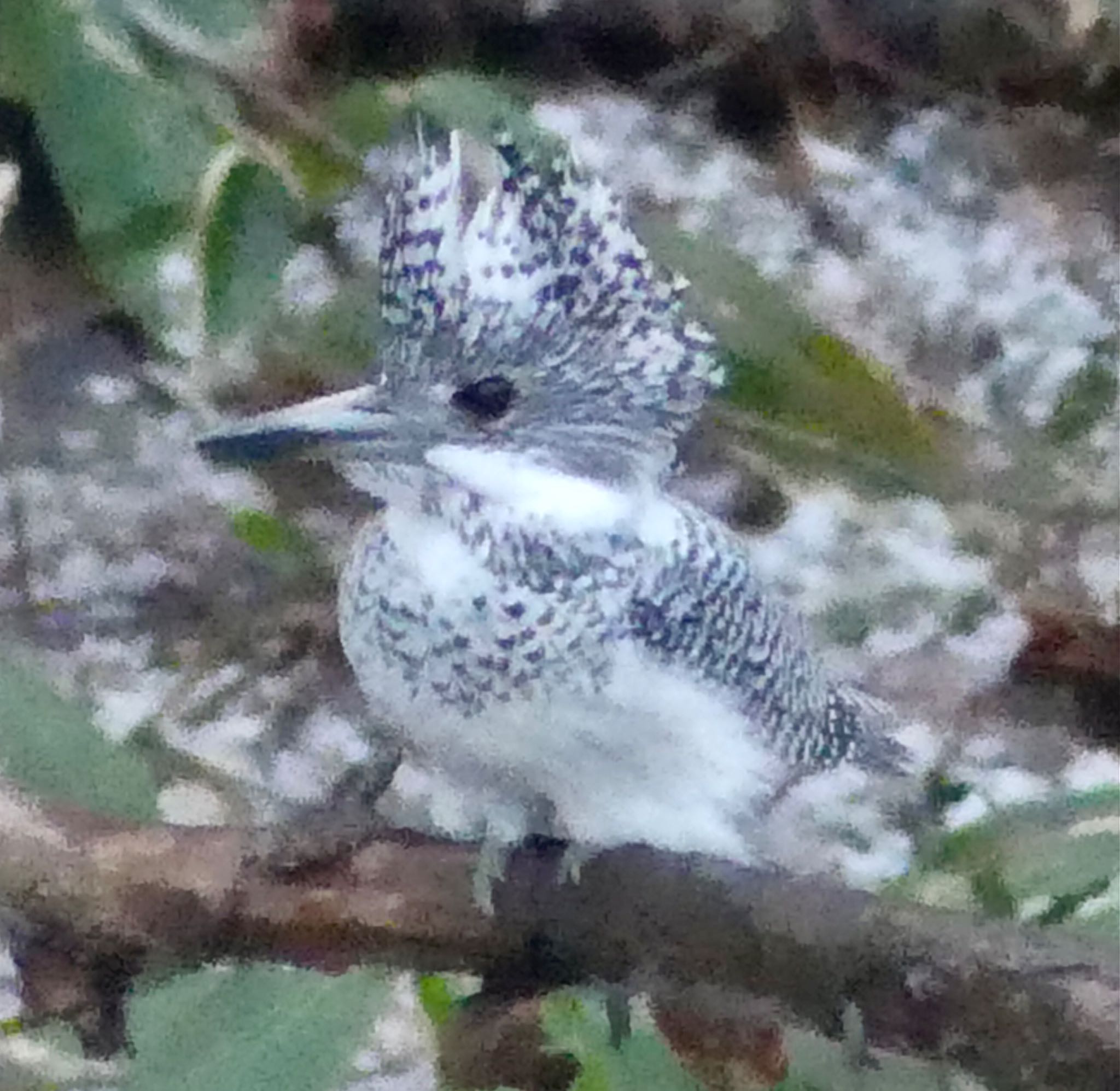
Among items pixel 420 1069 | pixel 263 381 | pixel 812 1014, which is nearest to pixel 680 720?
pixel 812 1014

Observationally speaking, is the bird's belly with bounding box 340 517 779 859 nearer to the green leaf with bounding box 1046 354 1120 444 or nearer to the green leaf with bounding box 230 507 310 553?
the green leaf with bounding box 230 507 310 553

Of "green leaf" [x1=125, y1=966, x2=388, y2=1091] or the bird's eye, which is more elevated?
the bird's eye

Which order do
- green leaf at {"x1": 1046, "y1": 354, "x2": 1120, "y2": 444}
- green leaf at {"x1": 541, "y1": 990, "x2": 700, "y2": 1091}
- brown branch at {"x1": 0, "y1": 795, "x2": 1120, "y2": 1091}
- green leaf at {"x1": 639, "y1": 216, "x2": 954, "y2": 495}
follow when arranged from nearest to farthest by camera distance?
brown branch at {"x1": 0, "y1": 795, "x2": 1120, "y2": 1091} → green leaf at {"x1": 541, "y1": 990, "x2": 700, "y2": 1091} → green leaf at {"x1": 639, "y1": 216, "x2": 954, "y2": 495} → green leaf at {"x1": 1046, "y1": 354, "x2": 1120, "y2": 444}

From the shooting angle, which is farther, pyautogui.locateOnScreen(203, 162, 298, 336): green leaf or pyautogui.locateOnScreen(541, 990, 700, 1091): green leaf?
pyautogui.locateOnScreen(203, 162, 298, 336): green leaf

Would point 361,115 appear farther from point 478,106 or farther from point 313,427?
point 313,427

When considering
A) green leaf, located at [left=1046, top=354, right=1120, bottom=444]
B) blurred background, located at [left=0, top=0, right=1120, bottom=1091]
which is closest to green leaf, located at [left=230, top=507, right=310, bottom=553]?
blurred background, located at [left=0, top=0, right=1120, bottom=1091]

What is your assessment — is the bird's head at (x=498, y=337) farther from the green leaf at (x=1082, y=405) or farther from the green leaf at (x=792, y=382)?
the green leaf at (x=1082, y=405)

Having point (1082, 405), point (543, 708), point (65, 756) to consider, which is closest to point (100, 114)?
point (65, 756)
